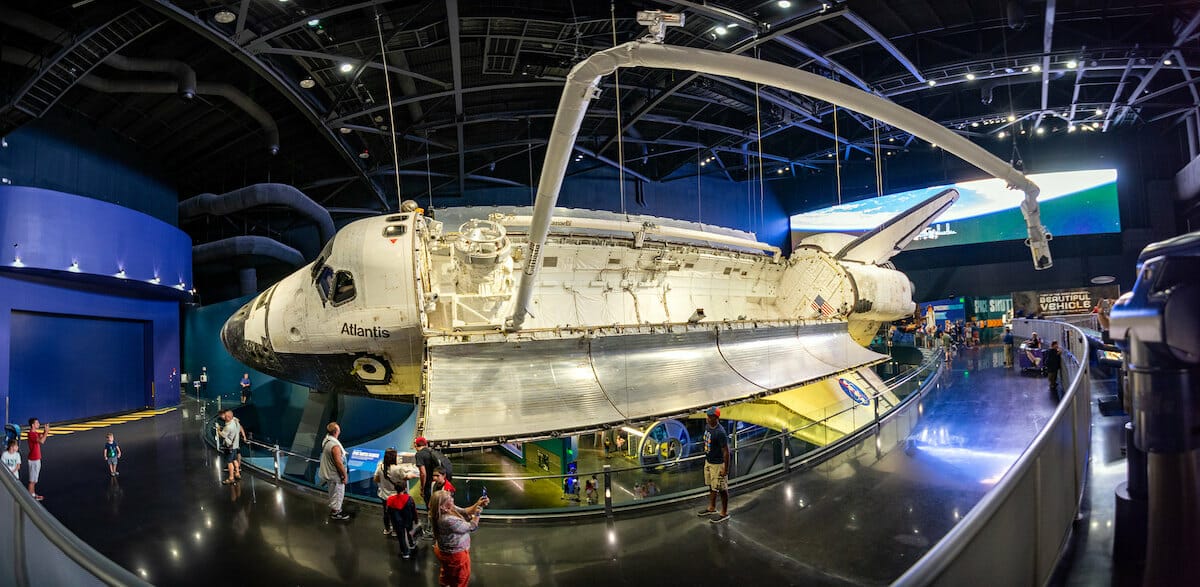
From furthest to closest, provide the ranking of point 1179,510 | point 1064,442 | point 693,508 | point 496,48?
1. point 496,48
2. point 693,508
3. point 1064,442
4. point 1179,510

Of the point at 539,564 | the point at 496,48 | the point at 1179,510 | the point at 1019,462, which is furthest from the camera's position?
the point at 496,48

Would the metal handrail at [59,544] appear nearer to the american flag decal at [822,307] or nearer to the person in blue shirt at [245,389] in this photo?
the american flag decal at [822,307]

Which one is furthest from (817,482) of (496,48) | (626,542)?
(496,48)

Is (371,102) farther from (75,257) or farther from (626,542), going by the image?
(626,542)

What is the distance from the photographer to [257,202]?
752 inches

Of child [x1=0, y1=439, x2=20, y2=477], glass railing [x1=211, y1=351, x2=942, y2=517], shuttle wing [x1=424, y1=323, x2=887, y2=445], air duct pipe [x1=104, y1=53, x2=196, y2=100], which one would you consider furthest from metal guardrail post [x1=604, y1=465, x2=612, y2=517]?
air duct pipe [x1=104, y1=53, x2=196, y2=100]

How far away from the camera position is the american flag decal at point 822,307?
13438mm

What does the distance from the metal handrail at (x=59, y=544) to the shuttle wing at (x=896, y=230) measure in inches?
605

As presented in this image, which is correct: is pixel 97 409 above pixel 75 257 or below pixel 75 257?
below

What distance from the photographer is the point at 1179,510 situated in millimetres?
2027

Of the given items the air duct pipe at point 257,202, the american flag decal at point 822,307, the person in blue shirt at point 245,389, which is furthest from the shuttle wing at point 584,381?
the person in blue shirt at point 245,389

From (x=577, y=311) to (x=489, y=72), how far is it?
7.65m

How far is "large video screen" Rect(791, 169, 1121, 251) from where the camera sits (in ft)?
73.9

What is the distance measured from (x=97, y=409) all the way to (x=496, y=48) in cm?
1782
